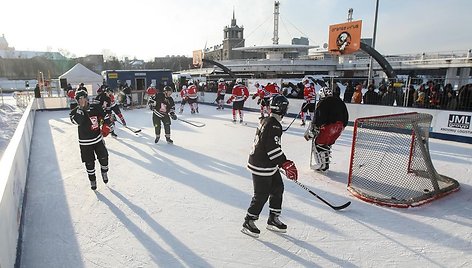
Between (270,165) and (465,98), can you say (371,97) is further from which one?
(270,165)

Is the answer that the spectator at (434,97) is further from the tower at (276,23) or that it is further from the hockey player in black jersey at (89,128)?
the tower at (276,23)

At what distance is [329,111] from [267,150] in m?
2.47

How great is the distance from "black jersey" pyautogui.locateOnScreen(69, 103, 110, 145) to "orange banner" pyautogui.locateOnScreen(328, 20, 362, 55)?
10808 millimetres

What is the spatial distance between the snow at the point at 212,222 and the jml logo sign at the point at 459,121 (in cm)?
220

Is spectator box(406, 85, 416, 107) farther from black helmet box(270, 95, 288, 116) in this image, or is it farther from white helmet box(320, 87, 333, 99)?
black helmet box(270, 95, 288, 116)

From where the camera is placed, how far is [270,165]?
10.5 feet

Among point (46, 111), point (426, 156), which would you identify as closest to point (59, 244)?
point (426, 156)

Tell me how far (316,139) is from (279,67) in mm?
43616

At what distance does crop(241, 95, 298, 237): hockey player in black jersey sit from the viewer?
309 cm

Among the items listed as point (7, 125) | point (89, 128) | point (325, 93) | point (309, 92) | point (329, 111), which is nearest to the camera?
point (89, 128)

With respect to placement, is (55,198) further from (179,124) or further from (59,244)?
(179,124)

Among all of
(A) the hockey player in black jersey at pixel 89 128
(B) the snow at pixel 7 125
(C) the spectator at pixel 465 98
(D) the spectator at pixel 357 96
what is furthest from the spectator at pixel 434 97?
(B) the snow at pixel 7 125

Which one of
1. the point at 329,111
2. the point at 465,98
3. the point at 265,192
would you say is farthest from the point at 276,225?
the point at 465,98

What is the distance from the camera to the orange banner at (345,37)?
12.5 metres
